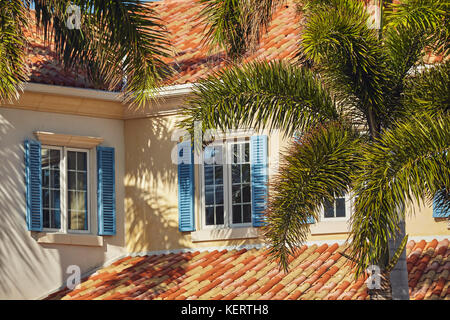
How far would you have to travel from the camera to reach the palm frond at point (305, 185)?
49.5ft

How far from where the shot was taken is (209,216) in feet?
73.1

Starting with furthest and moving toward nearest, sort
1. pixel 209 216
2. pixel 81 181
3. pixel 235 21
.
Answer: pixel 81 181
pixel 209 216
pixel 235 21

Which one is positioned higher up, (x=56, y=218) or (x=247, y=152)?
(x=247, y=152)

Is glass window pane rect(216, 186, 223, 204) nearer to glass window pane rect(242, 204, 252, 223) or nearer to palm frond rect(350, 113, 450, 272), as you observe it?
glass window pane rect(242, 204, 252, 223)

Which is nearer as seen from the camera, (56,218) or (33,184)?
(33,184)

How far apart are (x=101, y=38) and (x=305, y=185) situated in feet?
17.0

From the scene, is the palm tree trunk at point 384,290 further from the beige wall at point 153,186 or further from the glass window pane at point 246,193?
the beige wall at point 153,186

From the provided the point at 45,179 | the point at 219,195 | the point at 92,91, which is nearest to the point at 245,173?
the point at 219,195

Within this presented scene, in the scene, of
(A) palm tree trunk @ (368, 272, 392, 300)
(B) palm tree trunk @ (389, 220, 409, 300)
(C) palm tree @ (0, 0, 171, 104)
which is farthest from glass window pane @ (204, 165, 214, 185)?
(A) palm tree trunk @ (368, 272, 392, 300)

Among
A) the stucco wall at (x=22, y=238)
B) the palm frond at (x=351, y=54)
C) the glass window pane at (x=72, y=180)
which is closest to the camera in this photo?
the palm frond at (x=351, y=54)

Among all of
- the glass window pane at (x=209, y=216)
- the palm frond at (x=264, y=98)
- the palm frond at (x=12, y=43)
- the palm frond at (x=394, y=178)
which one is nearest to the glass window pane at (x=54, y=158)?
the glass window pane at (x=209, y=216)

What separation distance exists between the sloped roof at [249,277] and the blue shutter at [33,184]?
1545 mm

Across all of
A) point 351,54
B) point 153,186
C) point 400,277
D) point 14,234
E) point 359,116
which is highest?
point 351,54

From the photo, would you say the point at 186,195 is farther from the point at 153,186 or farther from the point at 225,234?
the point at 225,234
